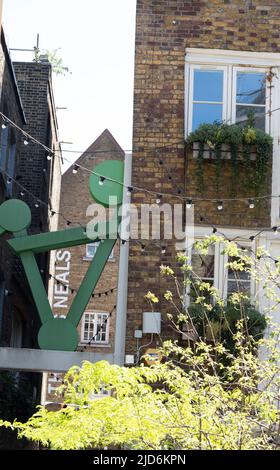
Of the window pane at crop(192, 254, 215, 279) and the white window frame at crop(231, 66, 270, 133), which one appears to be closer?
the window pane at crop(192, 254, 215, 279)

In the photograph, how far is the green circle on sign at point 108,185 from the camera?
1358 centimetres

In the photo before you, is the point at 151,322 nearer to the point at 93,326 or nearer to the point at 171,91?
the point at 171,91

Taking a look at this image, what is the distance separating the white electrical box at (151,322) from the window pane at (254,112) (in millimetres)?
3238

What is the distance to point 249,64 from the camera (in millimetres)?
14297

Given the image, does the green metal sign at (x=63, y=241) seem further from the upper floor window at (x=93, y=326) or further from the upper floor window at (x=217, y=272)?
the upper floor window at (x=93, y=326)

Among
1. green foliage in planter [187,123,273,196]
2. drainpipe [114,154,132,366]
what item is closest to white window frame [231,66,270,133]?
green foliage in planter [187,123,273,196]

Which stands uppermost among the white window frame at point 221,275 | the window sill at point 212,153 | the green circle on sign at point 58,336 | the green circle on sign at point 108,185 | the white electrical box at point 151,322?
the window sill at point 212,153

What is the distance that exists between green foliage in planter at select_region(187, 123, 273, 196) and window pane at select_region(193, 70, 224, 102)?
630mm

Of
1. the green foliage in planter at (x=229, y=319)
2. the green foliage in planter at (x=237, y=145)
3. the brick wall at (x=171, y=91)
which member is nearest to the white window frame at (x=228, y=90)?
the brick wall at (x=171, y=91)

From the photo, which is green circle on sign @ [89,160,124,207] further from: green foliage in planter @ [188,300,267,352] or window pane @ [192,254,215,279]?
green foliage in planter @ [188,300,267,352]

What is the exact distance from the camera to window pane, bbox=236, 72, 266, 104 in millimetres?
14266

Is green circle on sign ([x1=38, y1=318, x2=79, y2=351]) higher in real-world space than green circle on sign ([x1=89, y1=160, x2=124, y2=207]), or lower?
lower

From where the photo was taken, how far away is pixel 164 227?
13594 millimetres

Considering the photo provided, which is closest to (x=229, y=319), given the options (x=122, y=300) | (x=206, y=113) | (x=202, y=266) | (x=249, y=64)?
(x=202, y=266)
